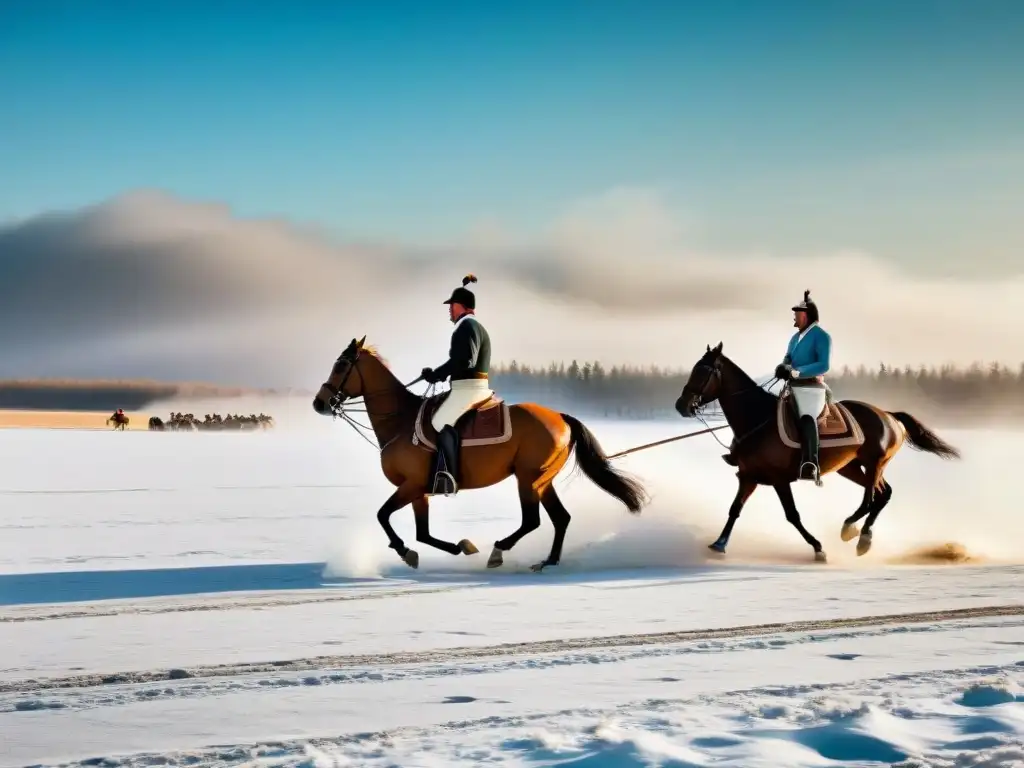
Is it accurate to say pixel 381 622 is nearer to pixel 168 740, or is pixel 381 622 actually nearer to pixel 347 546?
pixel 168 740

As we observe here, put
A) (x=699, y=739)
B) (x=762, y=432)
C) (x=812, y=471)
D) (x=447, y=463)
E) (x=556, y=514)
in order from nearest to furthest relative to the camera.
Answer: (x=699, y=739), (x=447, y=463), (x=556, y=514), (x=812, y=471), (x=762, y=432)

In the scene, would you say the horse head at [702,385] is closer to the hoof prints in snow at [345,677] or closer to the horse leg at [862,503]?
the horse leg at [862,503]

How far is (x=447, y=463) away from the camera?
11133 mm

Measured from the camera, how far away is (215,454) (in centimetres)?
3559

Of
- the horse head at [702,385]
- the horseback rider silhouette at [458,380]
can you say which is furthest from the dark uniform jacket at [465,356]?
the horse head at [702,385]

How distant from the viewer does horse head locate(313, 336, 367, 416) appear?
11492mm

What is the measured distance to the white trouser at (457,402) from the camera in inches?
442

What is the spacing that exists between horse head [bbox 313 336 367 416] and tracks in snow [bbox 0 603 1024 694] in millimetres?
4676

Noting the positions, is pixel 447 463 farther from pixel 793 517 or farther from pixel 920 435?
pixel 920 435

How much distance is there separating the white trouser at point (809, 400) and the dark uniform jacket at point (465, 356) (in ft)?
11.1

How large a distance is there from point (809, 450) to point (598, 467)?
7.19 feet

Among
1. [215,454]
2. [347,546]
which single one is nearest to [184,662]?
[347,546]

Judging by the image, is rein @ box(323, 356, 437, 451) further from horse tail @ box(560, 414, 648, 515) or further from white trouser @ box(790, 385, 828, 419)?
white trouser @ box(790, 385, 828, 419)

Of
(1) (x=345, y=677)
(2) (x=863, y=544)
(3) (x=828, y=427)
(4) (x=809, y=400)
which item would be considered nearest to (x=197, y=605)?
(1) (x=345, y=677)
